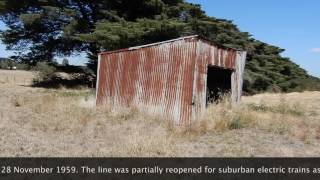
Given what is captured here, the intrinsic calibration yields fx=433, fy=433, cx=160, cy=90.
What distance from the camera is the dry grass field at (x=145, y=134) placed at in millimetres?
9422

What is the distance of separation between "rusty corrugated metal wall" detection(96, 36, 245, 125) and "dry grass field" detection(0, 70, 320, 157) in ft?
1.89

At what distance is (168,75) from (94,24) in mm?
17745

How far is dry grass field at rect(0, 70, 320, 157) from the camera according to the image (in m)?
9.42

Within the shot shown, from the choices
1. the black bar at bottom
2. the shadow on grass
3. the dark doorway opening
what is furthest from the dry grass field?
the shadow on grass

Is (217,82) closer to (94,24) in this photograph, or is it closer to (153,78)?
(153,78)

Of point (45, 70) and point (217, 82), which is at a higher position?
point (45, 70)

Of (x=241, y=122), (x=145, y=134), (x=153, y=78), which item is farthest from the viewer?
(x=153, y=78)

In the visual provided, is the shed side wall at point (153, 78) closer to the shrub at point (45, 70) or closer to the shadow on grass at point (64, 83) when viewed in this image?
the shadow on grass at point (64, 83)

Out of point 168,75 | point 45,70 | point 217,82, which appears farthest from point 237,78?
point 45,70

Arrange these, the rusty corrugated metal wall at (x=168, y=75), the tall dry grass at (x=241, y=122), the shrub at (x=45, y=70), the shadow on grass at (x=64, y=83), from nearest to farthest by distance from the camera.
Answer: the tall dry grass at (x=241, y=122) < the rusty corrugated metal wall at (x=168, y=75) < the shadow on grass at (x=64, y=83) < the shrub at (x=45, y=70)

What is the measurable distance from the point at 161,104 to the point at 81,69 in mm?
19684

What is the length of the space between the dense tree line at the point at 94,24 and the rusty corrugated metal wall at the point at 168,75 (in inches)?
369

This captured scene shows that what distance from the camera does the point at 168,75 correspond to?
585 inches

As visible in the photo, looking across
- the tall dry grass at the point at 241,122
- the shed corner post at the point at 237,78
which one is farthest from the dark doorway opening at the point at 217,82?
the tall dry grass at the point at 241,122
